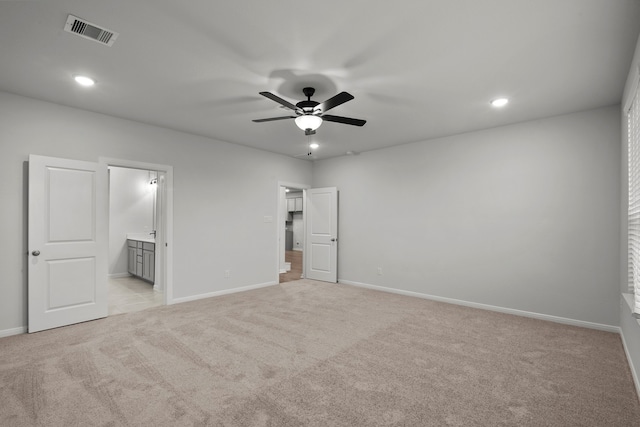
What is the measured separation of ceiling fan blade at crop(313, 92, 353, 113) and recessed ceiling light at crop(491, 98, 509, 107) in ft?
6.54

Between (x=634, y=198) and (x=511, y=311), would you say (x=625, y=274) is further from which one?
(x=511, y=311)

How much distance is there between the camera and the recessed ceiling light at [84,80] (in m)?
2.99

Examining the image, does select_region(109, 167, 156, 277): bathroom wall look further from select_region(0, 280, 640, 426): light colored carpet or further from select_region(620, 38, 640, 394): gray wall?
select_region(620, 38, 640, 394): gray wall

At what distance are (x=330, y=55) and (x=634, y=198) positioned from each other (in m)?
3.05

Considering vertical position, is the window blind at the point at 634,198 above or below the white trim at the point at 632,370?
above

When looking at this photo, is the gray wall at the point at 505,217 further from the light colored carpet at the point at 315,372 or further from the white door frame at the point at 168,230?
the white door frame at the point at 168,230

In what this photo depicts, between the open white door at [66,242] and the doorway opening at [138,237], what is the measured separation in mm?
812

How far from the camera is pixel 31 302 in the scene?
3.43 meters

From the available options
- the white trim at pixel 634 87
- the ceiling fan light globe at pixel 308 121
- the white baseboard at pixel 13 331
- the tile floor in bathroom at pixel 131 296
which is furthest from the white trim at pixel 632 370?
the white baseboard at pixel 13 331

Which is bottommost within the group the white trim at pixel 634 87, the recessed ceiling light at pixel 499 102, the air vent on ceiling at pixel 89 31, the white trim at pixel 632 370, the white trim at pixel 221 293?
the white trim at pixel 221 293

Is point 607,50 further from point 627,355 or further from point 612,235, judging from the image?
point 627,355

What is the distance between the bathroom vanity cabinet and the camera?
5.98 m

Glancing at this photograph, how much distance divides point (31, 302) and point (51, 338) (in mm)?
525

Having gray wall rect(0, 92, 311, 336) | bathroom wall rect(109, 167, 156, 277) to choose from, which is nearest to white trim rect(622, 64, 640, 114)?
gray wall rect(0, 92, 311, 336)
